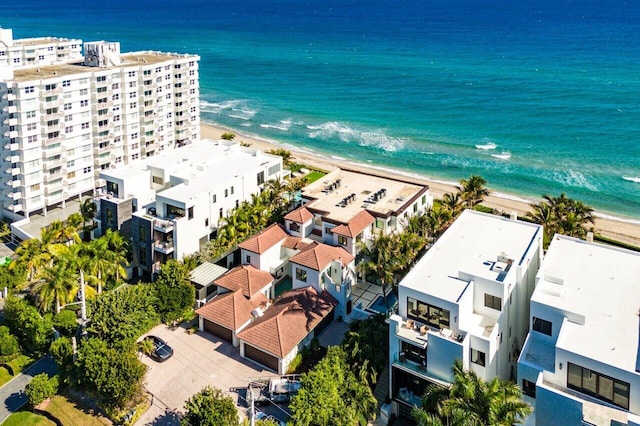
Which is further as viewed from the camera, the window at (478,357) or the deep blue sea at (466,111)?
the deep blue sea at (466,111)

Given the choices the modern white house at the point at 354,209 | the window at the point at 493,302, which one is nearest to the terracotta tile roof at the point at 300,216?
the modern white house at the point at 354,209

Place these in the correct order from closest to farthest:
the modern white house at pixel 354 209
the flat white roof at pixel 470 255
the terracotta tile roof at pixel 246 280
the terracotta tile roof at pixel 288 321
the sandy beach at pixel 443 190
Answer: the flat white roof at pixel 470 255
the terracotta tile roof at pixel 288 321
the terracotta tile roof at pixel 246 280
the modern white house at pixel 354 209
the sandy beach at pixel 443 190

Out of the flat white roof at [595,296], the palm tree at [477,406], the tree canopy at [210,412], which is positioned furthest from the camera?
the tree canopy at [210,412]

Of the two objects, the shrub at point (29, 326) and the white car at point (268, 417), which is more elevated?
the shrub at point (29, 326)

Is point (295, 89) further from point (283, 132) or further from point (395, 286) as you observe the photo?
point (395, 286)

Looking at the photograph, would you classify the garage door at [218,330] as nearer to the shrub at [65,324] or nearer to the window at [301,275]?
the window at [301,275]

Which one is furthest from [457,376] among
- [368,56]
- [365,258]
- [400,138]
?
[368,56]
